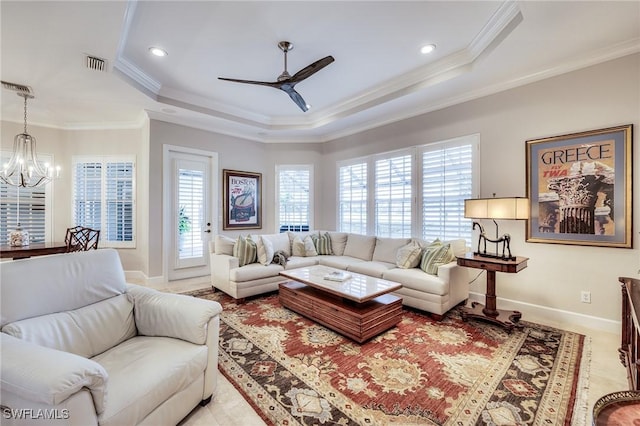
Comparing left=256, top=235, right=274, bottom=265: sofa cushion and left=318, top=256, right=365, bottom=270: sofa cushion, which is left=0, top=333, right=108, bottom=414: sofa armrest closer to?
left=256, top=235, right=274, bottom=265: sofa cushion

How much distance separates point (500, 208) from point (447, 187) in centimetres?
120

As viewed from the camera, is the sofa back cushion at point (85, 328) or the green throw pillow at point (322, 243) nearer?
the sofa back cushion at point (85, 328)

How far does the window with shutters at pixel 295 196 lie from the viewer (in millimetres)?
6125

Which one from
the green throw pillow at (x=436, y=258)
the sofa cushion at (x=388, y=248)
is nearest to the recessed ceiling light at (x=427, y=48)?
the green throw pillow at (x=436, y=258)

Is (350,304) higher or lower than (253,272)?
lower

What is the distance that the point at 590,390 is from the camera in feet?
6.32

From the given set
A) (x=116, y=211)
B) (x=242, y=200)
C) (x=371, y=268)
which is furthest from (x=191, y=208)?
(x=371, y=268)

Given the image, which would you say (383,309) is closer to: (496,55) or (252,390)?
(252,390)

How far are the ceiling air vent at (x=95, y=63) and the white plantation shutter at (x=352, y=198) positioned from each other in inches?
157

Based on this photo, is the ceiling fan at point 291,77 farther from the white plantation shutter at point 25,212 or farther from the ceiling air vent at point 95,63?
the white plantation shutter at point 25,212

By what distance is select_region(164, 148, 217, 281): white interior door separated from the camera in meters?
4.80

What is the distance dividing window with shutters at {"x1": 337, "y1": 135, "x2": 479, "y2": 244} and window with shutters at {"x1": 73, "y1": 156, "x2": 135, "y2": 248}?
4.01 m

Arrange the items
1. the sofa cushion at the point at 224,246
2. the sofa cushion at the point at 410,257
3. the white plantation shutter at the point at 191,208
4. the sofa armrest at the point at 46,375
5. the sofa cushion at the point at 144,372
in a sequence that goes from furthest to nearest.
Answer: the white plantation shutter at the point at 191,208 < the sofa cushion at the point at 224,246 < the sofa cushion at the point at 410,257 < the sofa cushion at the point at 144,372 < the sofa armrest at the point at 46,375

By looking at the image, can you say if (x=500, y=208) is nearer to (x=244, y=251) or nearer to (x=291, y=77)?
(x=291, y=77)
